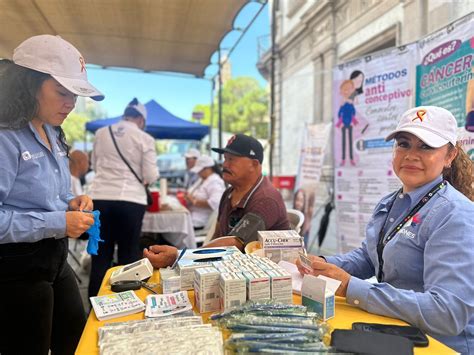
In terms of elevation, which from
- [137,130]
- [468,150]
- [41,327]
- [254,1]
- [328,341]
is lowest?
[41,327]

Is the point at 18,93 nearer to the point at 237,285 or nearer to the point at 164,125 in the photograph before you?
the point at 237,285

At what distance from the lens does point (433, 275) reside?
1.17 meters

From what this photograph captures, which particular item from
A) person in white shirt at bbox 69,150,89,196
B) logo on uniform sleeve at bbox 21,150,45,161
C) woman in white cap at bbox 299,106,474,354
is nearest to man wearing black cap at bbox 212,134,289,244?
woman in white cap at bbox 299,106,474,354

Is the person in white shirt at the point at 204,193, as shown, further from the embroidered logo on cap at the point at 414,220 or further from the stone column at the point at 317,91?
the stone column at the point at 317,91

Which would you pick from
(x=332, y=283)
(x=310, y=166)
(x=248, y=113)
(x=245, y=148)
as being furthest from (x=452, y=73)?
(x=248, y=113)

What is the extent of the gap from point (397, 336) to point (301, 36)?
9.12 m

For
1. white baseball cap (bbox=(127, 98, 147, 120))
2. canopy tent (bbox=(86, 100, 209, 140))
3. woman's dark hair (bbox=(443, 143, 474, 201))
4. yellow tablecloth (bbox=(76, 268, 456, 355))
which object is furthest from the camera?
canopy tent (bbox=(86, 100, 209, 140))

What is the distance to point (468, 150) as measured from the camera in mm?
2227

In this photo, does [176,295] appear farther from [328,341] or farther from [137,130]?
[137,130]

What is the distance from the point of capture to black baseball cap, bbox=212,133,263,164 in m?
2.29

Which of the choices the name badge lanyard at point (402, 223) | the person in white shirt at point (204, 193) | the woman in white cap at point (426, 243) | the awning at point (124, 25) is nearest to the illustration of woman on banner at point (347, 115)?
the awning at point (124, 25)

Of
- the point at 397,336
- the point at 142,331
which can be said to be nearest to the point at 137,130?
the point at 142,331

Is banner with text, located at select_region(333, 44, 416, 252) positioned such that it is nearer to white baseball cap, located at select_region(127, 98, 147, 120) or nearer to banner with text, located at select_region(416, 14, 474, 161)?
banner with text, located at select_region(416, 14, 474, 161)

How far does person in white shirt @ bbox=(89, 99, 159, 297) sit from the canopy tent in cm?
425
